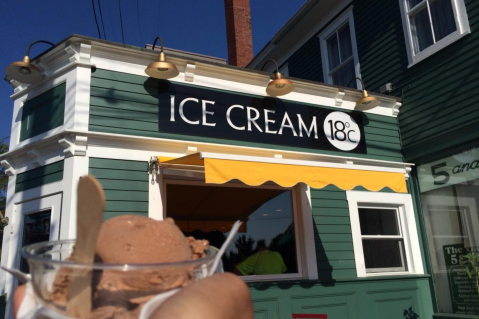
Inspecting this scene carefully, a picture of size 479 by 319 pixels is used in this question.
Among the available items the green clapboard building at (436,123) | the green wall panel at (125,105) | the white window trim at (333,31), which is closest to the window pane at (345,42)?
the white window trim at (333,31)

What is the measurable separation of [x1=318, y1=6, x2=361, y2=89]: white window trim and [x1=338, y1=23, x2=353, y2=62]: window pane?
5.1 inches

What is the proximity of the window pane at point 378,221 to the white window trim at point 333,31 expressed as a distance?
3119 mm

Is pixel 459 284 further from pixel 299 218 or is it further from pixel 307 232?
pixel 299 218

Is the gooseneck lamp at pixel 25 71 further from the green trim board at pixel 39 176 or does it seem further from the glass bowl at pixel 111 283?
the glass bowl at pixel 111 283

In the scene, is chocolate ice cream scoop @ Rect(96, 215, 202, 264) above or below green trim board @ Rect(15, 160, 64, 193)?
below

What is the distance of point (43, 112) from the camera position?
508 cm

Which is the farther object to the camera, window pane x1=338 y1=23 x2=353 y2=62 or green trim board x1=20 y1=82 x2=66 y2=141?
window pane x1=338 y1=23 x2=353 y2=62

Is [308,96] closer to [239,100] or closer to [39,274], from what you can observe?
[239,100]

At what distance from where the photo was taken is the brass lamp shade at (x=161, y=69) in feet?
15.6

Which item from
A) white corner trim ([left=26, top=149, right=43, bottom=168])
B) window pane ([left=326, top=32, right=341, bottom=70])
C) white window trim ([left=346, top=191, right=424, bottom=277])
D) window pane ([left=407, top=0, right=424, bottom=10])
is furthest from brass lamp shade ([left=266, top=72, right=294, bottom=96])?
window pane ([left=326, top=32, right=341, bottom=70])

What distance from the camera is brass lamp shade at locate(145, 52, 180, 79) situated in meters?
4.76

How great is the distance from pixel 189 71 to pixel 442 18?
4.31 meters

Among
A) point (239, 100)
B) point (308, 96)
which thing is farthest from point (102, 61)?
point (308, 96)

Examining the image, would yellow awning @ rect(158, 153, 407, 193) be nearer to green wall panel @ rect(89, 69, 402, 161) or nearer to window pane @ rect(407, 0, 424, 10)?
green wall panel @ rect(89, 69, 402, 161)
